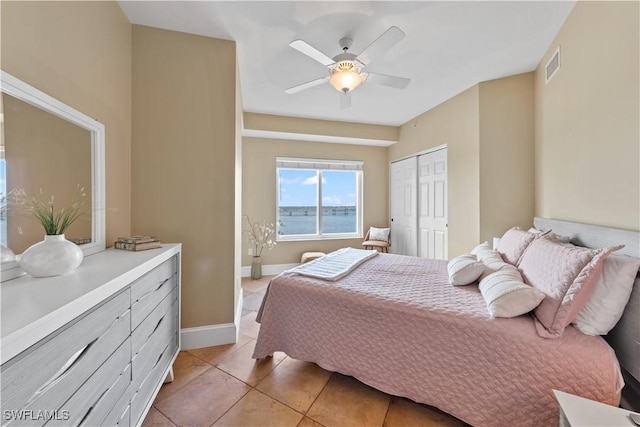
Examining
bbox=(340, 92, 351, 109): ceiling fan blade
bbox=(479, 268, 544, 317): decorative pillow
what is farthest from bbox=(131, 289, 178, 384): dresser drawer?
bbox=(340, 92, 351, 109): ceiling fan blade

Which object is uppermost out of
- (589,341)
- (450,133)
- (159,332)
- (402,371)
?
(450,133)

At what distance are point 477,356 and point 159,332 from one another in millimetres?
Answer: 1791

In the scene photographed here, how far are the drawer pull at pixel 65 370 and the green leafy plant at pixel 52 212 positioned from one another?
2.06 feet

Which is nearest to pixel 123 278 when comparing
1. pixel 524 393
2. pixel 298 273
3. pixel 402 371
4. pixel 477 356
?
pixel 298 273

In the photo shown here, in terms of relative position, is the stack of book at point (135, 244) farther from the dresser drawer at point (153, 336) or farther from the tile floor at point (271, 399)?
the tile floor at point (271, 399)

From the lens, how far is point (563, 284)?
124 centimetres

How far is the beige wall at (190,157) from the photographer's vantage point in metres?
2.03

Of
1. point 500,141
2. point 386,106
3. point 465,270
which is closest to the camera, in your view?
point 465,270

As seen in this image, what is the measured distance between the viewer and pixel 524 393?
1.17 m

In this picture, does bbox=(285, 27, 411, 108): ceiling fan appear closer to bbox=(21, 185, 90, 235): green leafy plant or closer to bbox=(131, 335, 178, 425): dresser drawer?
bbox=(21, 185, 90, 235): green leafy plant

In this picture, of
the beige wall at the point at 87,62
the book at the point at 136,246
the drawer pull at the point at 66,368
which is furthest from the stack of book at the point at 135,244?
the drawer pull at the point at 66,368

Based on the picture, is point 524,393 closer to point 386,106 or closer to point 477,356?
point 477,356

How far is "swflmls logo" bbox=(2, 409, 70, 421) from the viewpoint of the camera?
23.7 inches

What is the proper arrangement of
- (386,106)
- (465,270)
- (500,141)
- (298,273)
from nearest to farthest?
(465,270) < (298,273) < (500,141) < (386,106)
